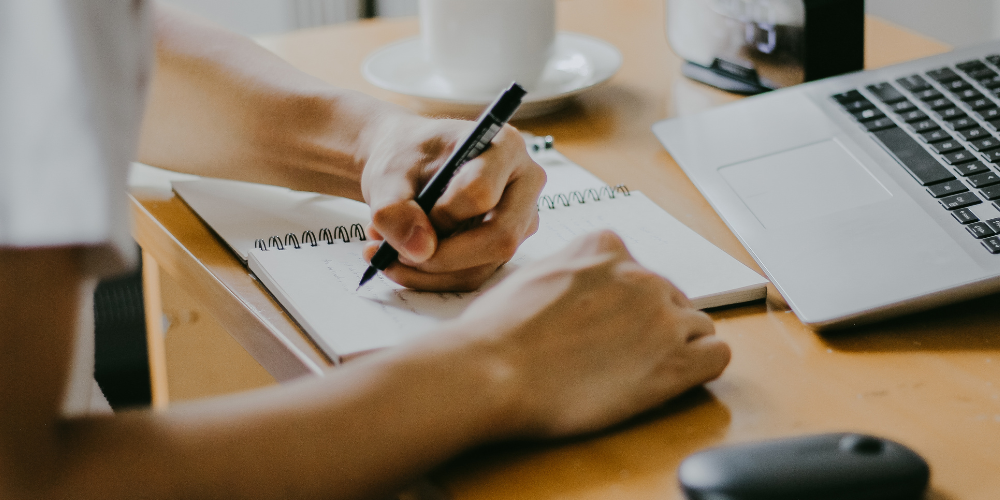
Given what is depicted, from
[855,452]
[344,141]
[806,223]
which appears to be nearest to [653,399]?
[855,452]

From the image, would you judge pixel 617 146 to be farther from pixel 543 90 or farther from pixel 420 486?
pixel 420 486

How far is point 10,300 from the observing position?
362mm

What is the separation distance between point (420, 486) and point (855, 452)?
191 millimetres

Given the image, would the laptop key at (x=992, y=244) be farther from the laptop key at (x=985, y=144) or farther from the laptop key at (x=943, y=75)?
the laptop key at (x=943, y=75)

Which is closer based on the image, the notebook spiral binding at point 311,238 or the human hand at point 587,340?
the human hand at point 587,340

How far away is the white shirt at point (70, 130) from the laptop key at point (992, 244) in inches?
18.3

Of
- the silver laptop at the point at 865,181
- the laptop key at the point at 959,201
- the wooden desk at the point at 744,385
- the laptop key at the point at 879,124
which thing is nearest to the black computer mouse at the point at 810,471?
the wooden desk at the point at 744,385

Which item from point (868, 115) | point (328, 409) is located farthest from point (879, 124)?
point (328, 409)

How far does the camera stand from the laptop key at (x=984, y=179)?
540mm

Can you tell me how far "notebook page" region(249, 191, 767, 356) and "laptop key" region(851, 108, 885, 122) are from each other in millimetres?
170

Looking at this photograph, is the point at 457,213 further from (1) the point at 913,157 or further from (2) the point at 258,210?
(1) the point at 913,157

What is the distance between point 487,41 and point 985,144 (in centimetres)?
44

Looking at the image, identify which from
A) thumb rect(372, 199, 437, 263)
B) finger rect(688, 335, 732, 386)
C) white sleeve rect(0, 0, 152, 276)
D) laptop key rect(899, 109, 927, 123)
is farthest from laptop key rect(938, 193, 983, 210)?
white sleeve rect(0, 0, 152, 276)

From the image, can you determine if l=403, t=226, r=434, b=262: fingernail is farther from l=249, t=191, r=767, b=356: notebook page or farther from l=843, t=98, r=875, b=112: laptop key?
l=843, t=98, r=875, b=112: laptop key
